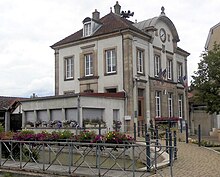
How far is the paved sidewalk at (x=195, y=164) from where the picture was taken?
34.3ft

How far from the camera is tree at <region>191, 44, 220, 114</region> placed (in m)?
20.8

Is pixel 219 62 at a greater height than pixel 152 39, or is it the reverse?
pixel 152 39

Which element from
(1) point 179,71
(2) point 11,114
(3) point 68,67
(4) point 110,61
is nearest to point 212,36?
(1) point 179,71

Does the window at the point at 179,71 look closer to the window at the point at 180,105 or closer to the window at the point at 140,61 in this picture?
the window at the point at 180,105

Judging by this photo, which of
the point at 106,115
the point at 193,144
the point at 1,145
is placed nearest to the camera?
the point at 1,145

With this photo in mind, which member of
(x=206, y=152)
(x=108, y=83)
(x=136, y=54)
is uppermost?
(x=136, y=54)

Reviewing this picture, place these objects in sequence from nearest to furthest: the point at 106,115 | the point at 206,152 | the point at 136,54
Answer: the point at 206,152
the point at 106,115
the point at 136,54

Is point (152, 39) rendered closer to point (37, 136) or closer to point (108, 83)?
point (108, 83)

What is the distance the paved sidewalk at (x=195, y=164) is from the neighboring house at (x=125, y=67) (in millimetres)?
9092

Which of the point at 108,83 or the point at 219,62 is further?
the point at 108,83

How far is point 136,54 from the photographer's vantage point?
27.0 m

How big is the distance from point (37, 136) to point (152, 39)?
17.5m

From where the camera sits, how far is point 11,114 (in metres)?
30.3

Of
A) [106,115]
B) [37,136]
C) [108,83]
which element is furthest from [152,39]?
[37,136]
